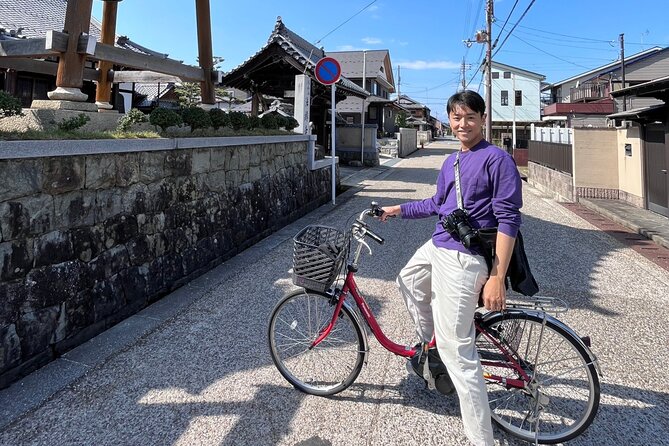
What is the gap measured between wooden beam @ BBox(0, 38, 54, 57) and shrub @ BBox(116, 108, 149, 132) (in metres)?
0.87

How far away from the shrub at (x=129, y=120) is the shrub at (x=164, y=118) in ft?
0.35

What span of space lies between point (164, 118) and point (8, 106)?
1.66 meters

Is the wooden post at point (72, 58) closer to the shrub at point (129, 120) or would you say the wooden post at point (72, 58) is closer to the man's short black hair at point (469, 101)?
the shrub at point (129, 120)

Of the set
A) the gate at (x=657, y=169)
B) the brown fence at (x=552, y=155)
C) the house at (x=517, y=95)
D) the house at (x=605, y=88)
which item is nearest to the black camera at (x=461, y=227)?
the gate at (x=657, y=169)

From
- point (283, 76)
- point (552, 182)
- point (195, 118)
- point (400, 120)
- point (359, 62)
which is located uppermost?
point (359, 62)

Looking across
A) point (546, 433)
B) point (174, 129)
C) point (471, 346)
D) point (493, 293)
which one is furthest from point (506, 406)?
point (174, 129)

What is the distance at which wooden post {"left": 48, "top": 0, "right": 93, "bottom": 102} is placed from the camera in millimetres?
3982

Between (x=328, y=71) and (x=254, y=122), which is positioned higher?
(x=328, y=71)

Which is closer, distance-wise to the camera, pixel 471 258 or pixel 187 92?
pixel 471 258

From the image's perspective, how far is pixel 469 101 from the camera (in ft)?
6.94

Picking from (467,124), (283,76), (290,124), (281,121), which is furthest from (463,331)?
(283,76)

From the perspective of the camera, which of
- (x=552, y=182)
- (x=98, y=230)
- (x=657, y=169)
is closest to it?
(x=98, y=230)

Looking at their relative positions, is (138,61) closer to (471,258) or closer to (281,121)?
(281,121)

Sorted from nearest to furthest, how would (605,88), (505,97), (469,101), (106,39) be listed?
1. (469,101)
2. (106,39)
3. (605,88)
4. (505,97)
